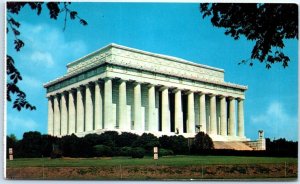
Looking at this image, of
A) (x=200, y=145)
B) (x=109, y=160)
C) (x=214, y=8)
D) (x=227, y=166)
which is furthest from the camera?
(x=200, y=145)

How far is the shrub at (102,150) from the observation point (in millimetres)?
22116

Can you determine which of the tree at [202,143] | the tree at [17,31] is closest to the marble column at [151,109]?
the tree at [202,143]

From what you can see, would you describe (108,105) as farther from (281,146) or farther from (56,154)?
(281,146)

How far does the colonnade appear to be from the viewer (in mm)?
32906

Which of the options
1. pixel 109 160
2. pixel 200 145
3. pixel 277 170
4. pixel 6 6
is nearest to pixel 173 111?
pixel 200 145

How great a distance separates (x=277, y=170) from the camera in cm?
1827

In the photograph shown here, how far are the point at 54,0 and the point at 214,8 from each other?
15.1 feet

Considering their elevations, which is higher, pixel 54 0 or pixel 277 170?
pixel 54 0

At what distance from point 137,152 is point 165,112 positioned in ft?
44.4

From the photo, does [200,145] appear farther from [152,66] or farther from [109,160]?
[152,66]

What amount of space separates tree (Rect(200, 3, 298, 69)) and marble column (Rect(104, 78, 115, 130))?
17.6 m

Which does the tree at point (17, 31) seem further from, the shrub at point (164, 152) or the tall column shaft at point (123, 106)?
the tall column shaft at point (123, 106)

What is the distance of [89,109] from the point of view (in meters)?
35.7

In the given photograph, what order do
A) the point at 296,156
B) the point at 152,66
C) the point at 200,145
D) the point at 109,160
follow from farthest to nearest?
the point at 152,66 → the point at 200,145 → the point at 109,160 → the point at 296,156
